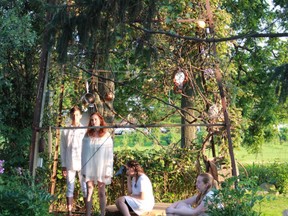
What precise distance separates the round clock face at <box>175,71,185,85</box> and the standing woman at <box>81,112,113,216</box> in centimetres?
136

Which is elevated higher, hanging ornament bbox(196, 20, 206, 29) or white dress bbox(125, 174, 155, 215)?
hanging ornament bbox(196, 20, 206, 29)

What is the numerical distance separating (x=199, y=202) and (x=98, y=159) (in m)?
1.62

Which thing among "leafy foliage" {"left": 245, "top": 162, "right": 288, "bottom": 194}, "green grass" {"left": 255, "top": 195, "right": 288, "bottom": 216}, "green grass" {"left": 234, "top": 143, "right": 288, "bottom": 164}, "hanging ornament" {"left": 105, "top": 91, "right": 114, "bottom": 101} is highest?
"hanging ornament" {"left": 105, "top": 91, "right": 114, "bottom": 101}

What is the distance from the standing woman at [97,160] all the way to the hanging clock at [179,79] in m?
1.35

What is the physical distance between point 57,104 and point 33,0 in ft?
5.39

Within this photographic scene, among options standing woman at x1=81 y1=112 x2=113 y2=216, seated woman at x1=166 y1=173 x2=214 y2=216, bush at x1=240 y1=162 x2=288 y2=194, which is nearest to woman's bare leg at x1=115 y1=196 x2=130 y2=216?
standing woman at x1=81 y1=112 x2=113 y2=216

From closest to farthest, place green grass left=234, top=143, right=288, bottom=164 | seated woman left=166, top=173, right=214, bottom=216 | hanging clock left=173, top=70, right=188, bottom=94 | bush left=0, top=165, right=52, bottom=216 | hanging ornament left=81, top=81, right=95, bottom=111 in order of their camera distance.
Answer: bush left=0, top=165, right=52, bottom=216, seated woman left=166, top=173, right=214, bottom=216, hanging clock left=173, top=70, right=188, bottom=94, hanging ornament left=81, top=81, right=95, bottom=111, green grass left=234, top=143, right=288, bottom=164

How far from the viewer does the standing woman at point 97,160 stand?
7336mm

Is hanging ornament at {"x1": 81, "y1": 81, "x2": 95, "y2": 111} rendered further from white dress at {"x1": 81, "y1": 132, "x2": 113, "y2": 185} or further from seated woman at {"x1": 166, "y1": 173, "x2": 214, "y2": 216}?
seated woman at {"x1": 166, "y1": 173, "x2": 214, "y2": 216}

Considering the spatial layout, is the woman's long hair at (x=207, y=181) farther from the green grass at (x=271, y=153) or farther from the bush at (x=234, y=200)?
the green grass at (x=271, y=153)

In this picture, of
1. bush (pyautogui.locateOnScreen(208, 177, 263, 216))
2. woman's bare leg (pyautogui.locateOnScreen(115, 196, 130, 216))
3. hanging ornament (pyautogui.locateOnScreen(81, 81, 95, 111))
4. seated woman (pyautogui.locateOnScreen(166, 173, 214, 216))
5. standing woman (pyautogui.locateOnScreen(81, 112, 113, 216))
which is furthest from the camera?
hanging ornament (pyautogui.locateOnScreen(81, 81, 95, 111))

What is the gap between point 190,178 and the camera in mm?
9078

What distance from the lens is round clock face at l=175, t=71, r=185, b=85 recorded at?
8.08 m

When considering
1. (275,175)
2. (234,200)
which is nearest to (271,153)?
(275,175)
